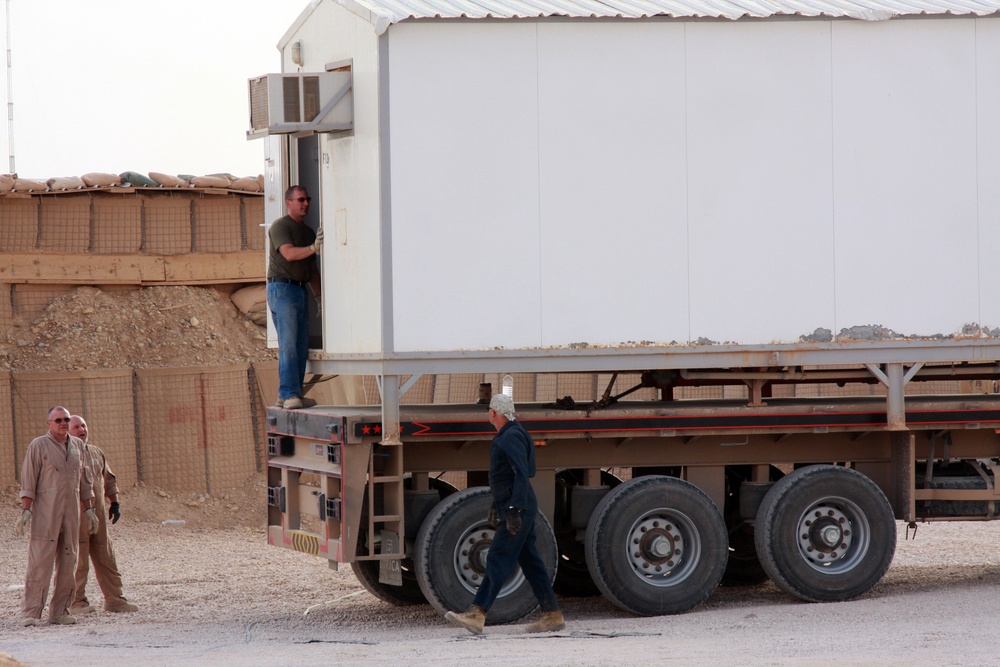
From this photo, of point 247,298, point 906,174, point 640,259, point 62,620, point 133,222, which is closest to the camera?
point 640,259

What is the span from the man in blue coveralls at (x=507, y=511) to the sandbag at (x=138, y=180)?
384 inches

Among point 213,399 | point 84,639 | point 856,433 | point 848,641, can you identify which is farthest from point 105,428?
point 848,641

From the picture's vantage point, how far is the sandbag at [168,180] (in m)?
17.9

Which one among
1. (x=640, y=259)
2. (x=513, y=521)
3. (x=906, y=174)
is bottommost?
(x=513, y=521)

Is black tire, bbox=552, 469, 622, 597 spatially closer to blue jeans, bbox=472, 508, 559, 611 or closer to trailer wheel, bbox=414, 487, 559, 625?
trailer wheel, bbox=414, 487, 559, 625

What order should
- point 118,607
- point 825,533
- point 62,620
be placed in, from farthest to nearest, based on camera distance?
point 118,607
point 62,620
point 825,533

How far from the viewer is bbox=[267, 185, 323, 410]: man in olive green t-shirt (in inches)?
428

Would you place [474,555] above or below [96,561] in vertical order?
above

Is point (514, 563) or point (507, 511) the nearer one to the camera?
point (507, 511)

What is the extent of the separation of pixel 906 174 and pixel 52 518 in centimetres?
718

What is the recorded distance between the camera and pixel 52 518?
11.0 metres

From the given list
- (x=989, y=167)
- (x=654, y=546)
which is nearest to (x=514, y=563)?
(x=654, y=546)

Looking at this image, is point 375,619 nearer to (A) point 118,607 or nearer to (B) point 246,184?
(A) point 118,607

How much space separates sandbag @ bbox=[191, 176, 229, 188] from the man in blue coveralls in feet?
31.2
